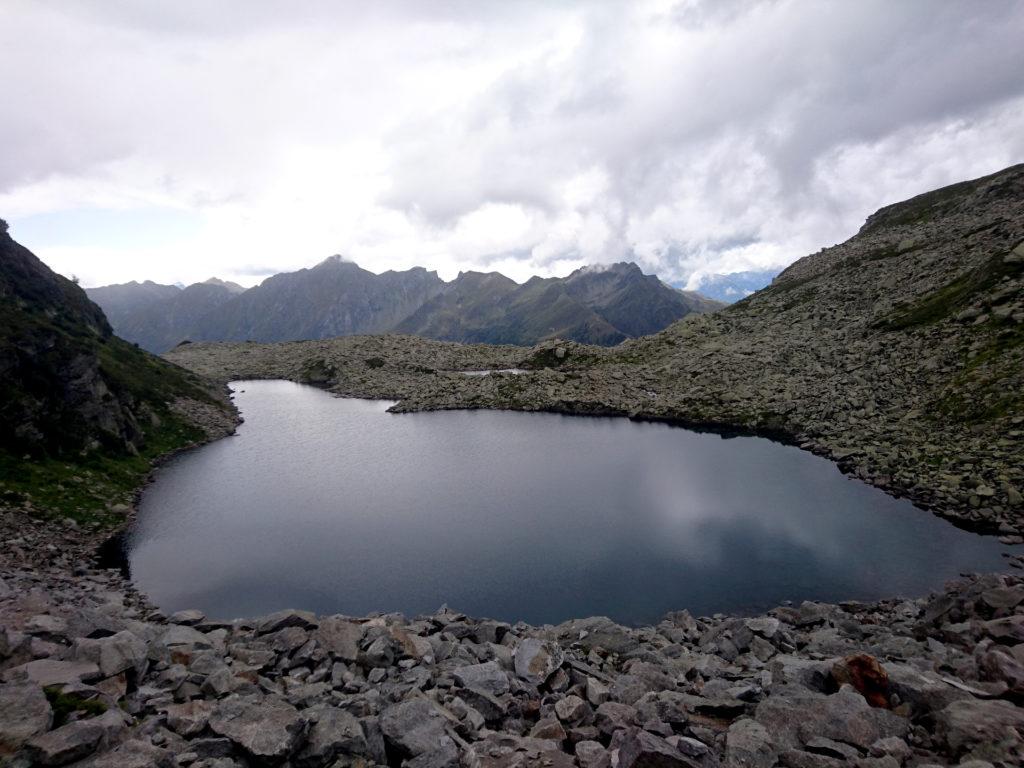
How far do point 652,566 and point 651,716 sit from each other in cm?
A: 1994

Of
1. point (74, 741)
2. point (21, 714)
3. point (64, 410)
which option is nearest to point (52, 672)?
point (21, 714)

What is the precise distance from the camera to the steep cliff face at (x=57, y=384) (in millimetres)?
43094

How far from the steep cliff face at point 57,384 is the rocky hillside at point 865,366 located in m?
37.5

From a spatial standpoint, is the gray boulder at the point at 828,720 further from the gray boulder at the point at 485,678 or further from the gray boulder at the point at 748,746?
the gray boulder at the point at 485,678

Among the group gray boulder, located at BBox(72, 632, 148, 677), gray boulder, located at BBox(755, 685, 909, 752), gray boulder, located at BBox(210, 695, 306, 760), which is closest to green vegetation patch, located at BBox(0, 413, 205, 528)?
gray boulder, located at BBox(72, 632, 148, 677)

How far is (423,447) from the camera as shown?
66750mm

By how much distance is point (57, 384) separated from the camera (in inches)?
1874

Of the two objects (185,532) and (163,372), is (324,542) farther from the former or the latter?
(163,372)

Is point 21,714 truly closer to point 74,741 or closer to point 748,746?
point 74,741

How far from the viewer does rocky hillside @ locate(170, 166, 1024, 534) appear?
4353 centimetres

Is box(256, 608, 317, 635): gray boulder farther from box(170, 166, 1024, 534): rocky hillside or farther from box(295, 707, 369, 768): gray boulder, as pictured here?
box(170, 166, 1024, 534): rocky hillside

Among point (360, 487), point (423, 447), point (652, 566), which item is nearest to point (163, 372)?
point (423, 447)

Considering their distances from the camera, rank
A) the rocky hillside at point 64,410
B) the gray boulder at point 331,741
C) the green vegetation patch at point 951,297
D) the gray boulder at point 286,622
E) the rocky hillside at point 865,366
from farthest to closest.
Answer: the green vegetation patch at point 951,297 → the rocky hillside at point 865,366 → the rocky hillside at point 64,410 → the gray boulder at point 286,622 → the gray boulder at point 331,741

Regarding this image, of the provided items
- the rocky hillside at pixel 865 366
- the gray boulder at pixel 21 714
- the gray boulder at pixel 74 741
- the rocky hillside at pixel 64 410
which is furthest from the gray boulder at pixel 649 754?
the rocky hillside at pixel 64 410
